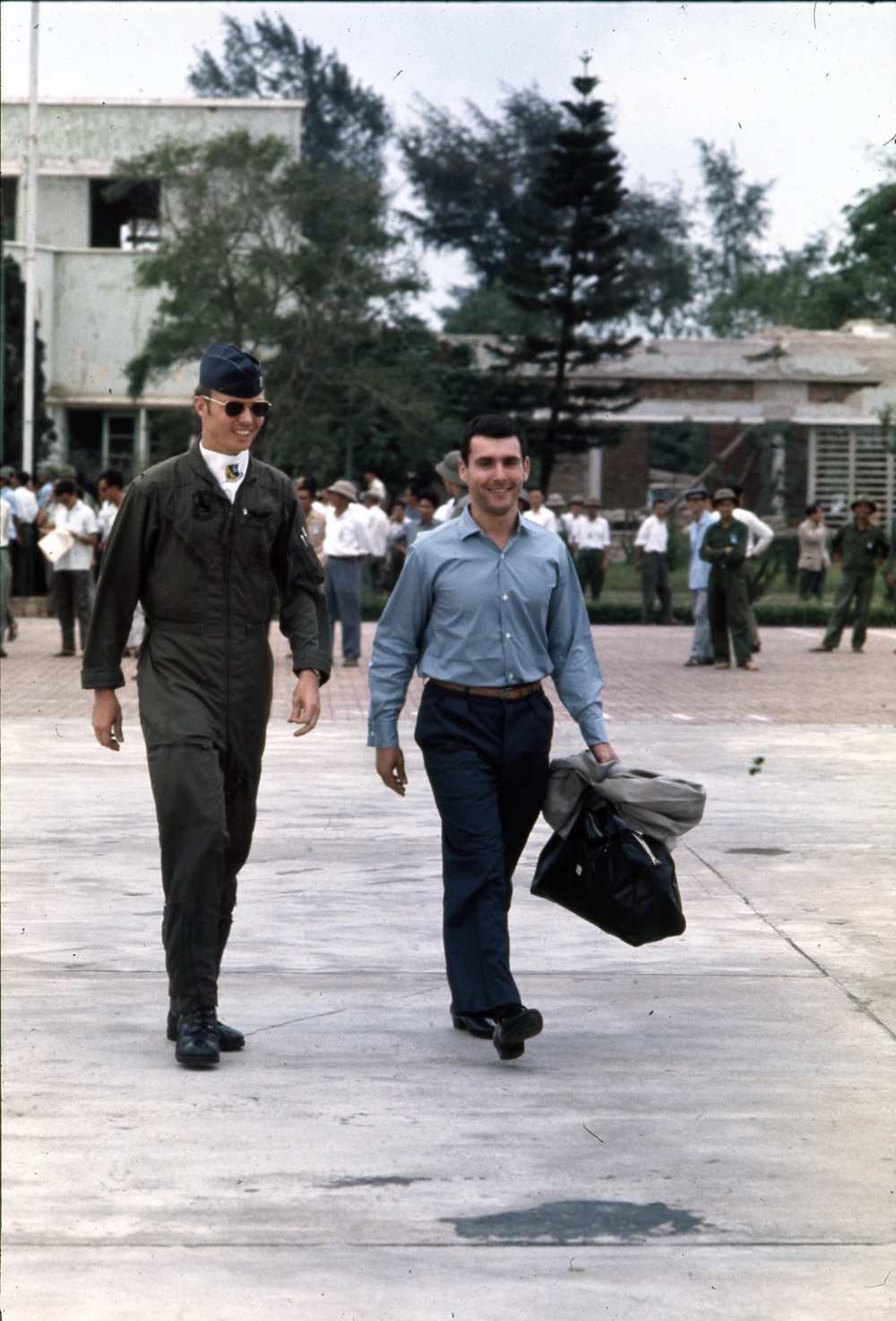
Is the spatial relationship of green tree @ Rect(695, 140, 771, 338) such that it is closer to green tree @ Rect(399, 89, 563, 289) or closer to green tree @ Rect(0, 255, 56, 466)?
green tree @ Rect(399, 89, 563, 289)

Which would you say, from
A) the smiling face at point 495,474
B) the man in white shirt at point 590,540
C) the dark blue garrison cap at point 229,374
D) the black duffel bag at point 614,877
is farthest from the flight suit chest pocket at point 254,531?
the man in white shirt at point 590,540

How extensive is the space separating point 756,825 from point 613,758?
14.1 ft

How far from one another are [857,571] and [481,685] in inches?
675

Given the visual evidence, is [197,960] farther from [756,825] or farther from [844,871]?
[756,825]

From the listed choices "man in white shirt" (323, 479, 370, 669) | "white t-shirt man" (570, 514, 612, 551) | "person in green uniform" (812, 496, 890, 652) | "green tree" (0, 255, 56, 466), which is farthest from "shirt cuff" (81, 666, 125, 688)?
"green tree" (0, 255, 56, 466)

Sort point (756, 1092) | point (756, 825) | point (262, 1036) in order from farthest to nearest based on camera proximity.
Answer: point (756, 825)
point (262, 1036)
point (756, 1092)

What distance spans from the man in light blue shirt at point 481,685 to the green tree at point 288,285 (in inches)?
1351

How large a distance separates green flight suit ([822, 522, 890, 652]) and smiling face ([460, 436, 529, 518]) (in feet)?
54.9

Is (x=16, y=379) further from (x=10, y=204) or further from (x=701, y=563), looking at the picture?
(x=701, y=563)

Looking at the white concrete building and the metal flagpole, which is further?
the white concrete building

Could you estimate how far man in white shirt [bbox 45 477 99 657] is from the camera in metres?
19.9

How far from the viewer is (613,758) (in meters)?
5.82

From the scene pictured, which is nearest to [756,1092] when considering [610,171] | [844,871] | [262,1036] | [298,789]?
[262,1036]

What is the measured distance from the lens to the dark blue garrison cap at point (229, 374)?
18.6 feet
